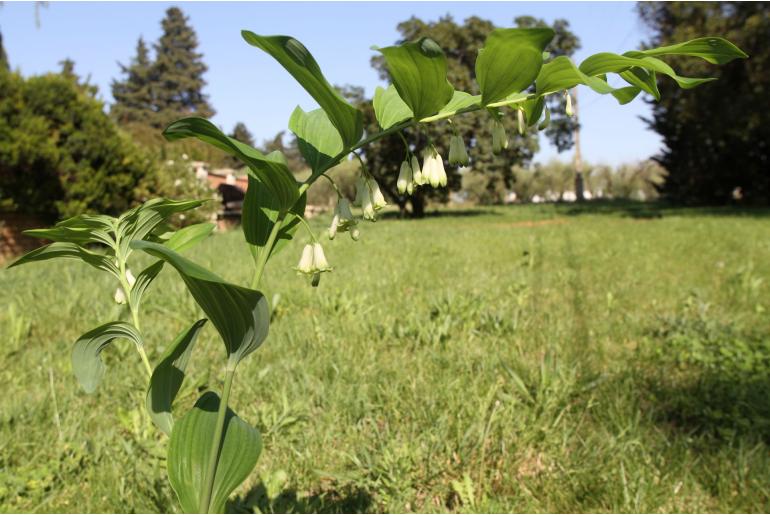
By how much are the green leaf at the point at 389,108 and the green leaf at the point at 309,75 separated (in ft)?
0.21

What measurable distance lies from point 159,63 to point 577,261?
4922 cm

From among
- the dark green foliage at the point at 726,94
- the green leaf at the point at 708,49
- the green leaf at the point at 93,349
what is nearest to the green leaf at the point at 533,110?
the green leaf at the point at 708,49

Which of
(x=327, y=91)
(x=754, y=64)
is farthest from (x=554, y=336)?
(x=754, y=64)

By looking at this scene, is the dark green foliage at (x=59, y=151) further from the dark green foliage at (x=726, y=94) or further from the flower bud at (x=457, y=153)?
the dark green foliage at (x=726, y=94)

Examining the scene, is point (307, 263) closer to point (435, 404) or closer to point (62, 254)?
point (62, 254)

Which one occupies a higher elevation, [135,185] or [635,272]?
[135,185]

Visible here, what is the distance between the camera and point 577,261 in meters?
6.34

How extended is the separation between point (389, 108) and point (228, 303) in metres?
0.31

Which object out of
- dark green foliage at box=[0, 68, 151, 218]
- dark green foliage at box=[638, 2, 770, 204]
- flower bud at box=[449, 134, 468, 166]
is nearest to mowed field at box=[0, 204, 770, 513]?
flower bud at box=[449, 134, 468, 166]

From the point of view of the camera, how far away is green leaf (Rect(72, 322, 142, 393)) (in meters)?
0.73

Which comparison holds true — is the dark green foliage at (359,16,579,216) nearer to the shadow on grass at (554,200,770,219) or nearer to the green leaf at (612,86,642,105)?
the shadow on grass at (554,200,770,219)

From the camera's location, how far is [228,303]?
618 millimetres

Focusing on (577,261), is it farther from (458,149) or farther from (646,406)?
(458,149)

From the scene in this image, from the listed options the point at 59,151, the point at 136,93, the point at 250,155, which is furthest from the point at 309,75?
the point at 136,93
